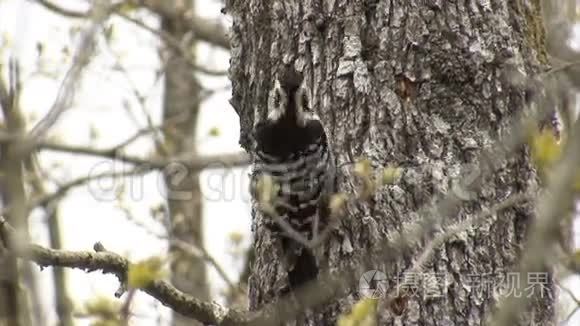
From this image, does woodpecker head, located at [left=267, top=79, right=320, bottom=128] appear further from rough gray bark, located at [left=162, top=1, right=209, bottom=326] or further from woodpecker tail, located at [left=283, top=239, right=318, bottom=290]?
rough gray bark, located at [left=162, top=1, right=209, bottom=326]

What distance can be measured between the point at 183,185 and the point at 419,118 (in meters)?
4.84

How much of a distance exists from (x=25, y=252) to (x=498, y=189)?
168 centimetres

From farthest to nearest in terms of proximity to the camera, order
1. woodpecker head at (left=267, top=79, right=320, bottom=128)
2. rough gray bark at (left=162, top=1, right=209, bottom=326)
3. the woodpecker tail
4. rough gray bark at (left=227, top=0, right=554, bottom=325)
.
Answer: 1. rough gray bark at (left=162, top=1, right=209, bottom=326)
2. woodpecker head at (left=267, top=79, right=320, bottom=128)
3. the woodpecker tail
4. rough gray bark at (left=227, top=0, right=554, bottom=325)

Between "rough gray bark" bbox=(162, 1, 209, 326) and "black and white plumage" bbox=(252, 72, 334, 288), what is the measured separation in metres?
3.49

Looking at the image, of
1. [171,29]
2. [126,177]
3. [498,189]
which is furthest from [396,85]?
[171,29]

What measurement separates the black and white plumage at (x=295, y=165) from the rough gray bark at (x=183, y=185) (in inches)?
137

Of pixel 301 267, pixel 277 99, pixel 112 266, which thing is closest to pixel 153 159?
pixel 277 99

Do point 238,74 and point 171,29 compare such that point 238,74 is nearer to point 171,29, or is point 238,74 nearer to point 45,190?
point 45,190

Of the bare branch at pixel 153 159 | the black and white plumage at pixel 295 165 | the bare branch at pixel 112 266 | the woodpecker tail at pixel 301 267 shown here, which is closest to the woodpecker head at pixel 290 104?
the black and white plumage at pixel 295 165

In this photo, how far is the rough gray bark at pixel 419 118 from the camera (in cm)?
343

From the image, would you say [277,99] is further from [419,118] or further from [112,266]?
[112,266]

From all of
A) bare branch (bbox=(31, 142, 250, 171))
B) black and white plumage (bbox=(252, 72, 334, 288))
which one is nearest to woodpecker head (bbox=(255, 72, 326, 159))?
black and white plumage (bbox=(252, 72, 334, 288))

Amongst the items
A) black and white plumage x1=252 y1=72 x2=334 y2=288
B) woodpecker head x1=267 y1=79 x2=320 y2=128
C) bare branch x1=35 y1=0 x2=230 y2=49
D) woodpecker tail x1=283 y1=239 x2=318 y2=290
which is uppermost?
bare branch x1=35 y1=0 x2=230 y2=49

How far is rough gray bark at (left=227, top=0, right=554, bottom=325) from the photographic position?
3430mm
